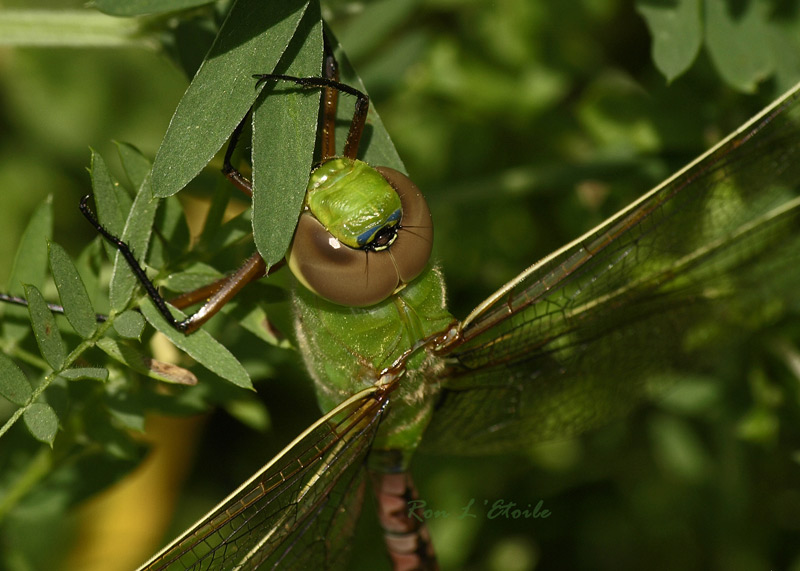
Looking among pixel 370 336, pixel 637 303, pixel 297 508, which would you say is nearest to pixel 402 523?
pixel 297 508

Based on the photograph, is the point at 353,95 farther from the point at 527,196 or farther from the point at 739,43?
the point at 527,196

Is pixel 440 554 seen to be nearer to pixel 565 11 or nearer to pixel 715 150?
pixel 715 150

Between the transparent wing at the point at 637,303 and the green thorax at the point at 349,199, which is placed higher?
the green thorax at the point at 349,199

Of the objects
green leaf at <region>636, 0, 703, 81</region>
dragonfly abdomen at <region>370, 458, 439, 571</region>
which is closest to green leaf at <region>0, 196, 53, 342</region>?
dragonfly abdomen at <region>370, 458, 439, 571</region>

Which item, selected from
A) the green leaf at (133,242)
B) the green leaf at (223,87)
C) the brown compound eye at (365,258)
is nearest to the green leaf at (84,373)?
the green leaf at (133,242)

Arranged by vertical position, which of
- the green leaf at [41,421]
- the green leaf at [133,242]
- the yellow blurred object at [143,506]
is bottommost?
the green leaf at [41,421]

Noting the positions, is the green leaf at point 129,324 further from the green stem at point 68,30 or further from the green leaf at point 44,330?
the green stem at point 68,30

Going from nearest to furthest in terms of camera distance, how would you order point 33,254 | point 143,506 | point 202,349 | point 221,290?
1. point 202,349
2. point 221,290
3. point 33,254
4. point 143,506
